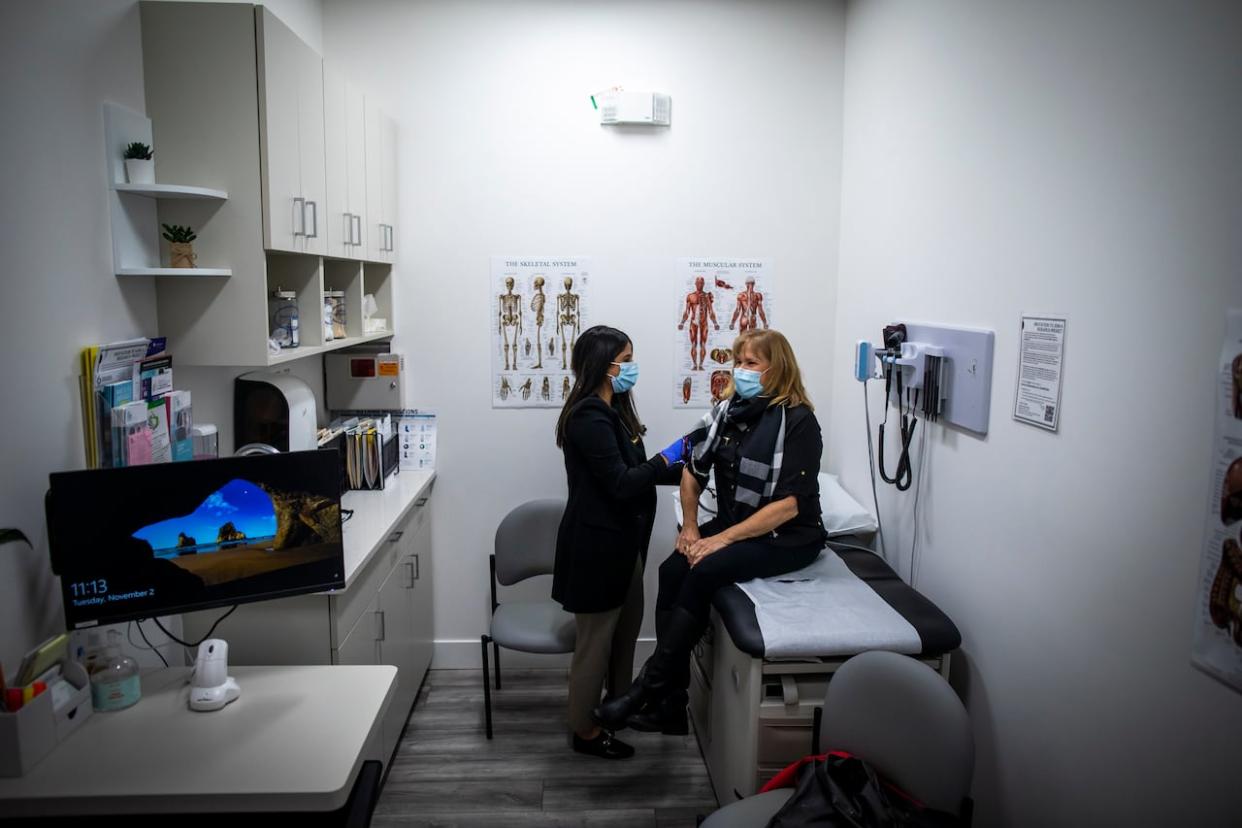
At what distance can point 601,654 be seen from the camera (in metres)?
2.95

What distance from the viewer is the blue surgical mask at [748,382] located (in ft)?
9.18

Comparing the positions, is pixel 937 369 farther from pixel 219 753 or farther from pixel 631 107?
pixel 219 753

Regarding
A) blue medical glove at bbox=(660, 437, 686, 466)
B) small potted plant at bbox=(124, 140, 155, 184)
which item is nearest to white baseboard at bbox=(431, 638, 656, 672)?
blue medical glove at bbox=(660, 437, 686, 466)

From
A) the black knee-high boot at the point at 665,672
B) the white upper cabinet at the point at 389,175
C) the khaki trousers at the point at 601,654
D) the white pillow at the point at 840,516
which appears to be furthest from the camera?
the white upper cabinet at the point at 389,175

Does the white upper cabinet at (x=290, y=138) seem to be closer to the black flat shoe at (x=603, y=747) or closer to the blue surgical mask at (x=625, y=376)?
the blue surgical mask at (x=625, y=376)

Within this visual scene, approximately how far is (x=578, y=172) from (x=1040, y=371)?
2.25 metres

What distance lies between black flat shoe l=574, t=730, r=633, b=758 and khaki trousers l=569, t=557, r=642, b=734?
0.07 metres

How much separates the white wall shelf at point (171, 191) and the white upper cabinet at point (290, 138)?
0.43ft

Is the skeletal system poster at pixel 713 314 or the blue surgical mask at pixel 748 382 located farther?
the skeletal system poster at pixel 713 314

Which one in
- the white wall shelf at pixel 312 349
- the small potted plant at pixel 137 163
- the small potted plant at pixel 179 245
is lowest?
the white wall shelf at pixel 312 349

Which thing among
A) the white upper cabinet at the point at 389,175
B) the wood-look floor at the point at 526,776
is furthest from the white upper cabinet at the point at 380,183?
the wood-look floor at the point at 526,776

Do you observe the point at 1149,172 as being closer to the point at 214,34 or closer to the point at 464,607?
the point at 214,34

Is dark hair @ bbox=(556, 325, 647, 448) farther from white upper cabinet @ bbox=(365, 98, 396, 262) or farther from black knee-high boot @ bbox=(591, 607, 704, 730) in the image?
white upper cabinet @ bbox=(365, 98, 396, 262)

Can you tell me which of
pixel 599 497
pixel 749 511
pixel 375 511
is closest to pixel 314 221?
pixel 375 511
